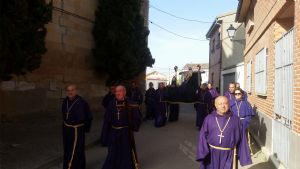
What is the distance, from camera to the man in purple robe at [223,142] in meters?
6.09

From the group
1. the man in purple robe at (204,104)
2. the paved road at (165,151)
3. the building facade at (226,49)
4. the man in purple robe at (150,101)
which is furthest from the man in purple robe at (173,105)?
the building facade at (226,49)

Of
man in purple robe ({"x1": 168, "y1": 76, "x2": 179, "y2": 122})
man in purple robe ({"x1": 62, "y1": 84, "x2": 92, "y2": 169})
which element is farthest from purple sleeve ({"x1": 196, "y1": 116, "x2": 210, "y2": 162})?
man in purple robe ({"x1": 168, "y1": 76, "x2": 179, "y2": 122})

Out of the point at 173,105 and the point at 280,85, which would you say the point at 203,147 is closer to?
the point at 280,85

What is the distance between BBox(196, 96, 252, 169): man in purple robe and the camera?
6.09m

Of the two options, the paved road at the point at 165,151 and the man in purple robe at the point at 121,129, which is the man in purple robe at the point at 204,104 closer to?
the paved road at the point at 165,151

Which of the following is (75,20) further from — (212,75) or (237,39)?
(212,75)

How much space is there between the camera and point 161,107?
18062 millimetres

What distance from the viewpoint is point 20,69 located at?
9430 mm

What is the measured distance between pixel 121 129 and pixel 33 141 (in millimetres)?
3757

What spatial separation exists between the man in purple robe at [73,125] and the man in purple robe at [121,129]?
50cm

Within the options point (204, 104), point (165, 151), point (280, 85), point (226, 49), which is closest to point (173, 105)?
point (204, 104)

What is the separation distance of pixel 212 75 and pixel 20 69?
2917 centimetres

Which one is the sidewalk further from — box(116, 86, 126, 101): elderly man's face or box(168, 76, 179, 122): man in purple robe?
box(168, 76, 179, 122): man in purple robe

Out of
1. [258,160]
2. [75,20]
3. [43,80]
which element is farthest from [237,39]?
[258,160]
